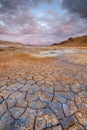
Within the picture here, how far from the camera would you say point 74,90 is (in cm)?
318

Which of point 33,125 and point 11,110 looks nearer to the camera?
point 33,125

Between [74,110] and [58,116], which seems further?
[74,110]

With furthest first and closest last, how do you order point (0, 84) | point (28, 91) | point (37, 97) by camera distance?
point (0, 84) < point (28, 91) < point (37, 97)

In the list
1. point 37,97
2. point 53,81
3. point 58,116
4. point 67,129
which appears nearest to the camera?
point 67,129

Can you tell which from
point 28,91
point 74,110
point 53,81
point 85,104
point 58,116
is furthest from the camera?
point 53,81

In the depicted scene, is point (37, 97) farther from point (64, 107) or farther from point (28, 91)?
point (64, 107)

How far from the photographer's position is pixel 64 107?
2.45 metres

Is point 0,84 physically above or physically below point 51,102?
above

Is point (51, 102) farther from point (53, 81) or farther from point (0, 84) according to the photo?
point (0, 84)

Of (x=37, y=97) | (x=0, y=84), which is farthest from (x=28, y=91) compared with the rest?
(x=0, y=84)

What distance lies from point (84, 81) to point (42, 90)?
5.50 feet

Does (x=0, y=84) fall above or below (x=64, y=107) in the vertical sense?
above

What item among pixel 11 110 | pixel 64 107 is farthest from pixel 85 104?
pixel 11 110

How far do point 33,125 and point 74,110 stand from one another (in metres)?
1.00
